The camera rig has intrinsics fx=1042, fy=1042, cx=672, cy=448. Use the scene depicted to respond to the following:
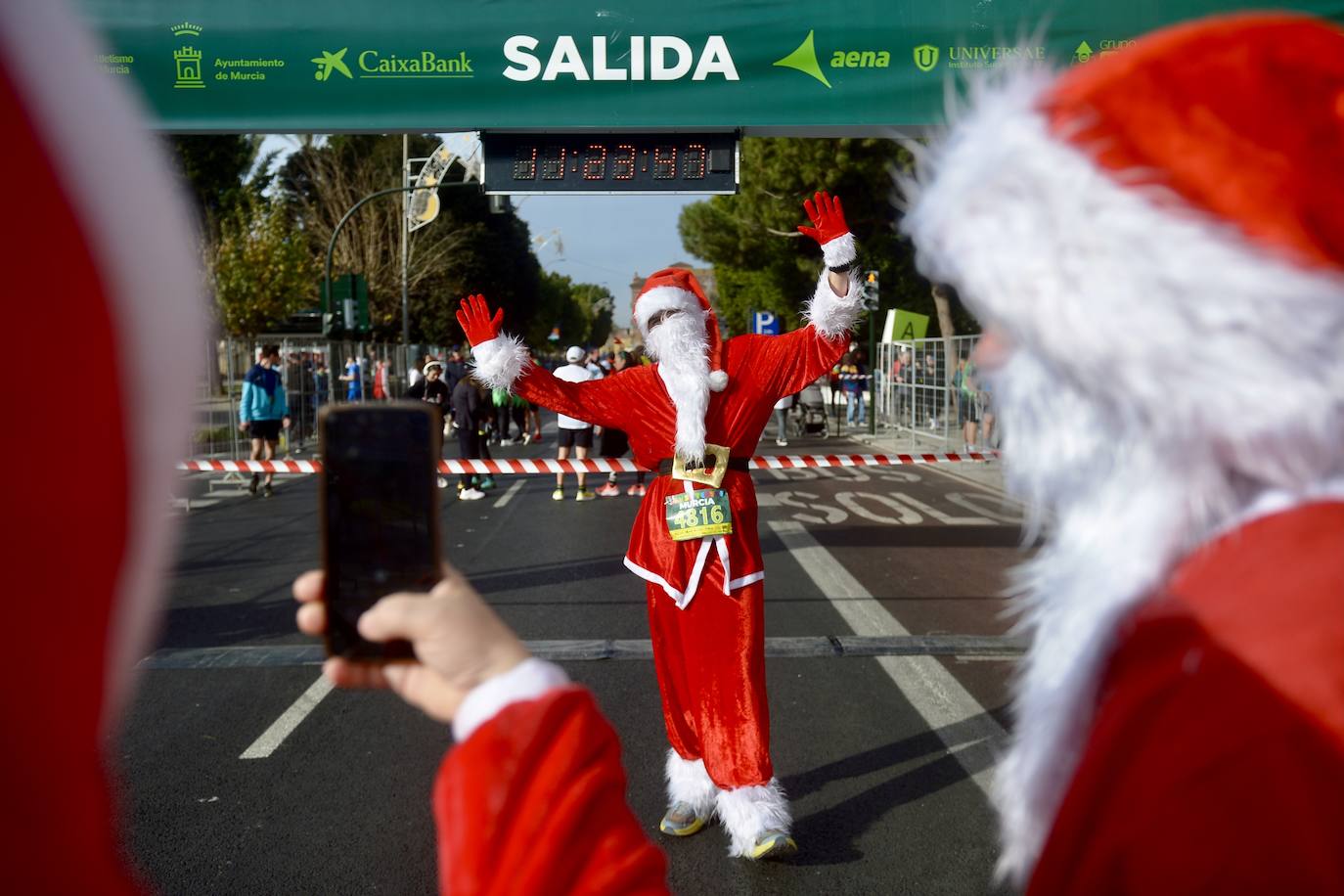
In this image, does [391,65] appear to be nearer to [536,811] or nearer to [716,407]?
[716,407]

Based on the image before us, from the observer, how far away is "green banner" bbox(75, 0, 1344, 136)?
6734 mm

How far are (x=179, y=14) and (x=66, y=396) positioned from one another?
7.38 m

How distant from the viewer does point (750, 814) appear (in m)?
3.49

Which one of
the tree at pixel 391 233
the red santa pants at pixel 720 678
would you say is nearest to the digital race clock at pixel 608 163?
the red santa pants at pixel 720 678

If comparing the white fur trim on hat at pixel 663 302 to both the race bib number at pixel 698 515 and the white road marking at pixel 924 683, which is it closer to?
the race bib number at pixel 698 515

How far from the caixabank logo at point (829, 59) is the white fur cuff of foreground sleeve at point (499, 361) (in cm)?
392

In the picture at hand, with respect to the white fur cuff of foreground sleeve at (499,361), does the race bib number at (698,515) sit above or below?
below

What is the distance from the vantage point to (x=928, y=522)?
1063 centimetres

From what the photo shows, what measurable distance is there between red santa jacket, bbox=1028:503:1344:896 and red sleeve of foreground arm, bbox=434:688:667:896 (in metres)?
0.37

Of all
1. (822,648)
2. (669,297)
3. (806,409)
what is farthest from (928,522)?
(806,409)

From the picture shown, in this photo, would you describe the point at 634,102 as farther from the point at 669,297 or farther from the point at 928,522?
the point at 928,522

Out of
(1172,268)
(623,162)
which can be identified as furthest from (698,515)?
(623,162)

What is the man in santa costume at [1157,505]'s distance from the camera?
29.9 inches

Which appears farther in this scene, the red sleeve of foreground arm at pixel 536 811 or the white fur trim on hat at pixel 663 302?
the white fur trim on hat at pixel 663 302
